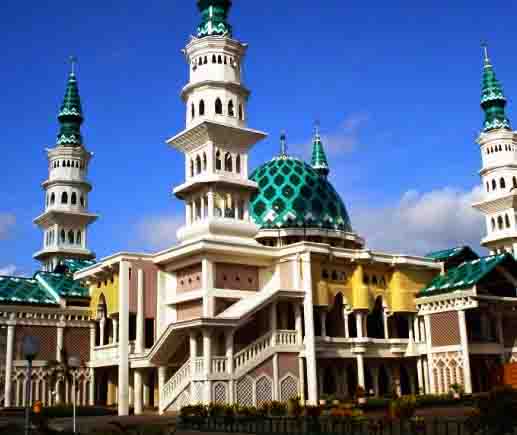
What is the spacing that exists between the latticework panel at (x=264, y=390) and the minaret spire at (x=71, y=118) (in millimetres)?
29800

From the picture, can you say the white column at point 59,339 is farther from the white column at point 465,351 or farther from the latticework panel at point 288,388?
the white column at point 465,351

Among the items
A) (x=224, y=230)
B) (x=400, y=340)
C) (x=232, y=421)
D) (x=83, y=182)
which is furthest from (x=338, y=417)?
(x=83, y=182)

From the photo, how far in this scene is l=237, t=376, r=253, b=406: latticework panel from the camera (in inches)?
1276

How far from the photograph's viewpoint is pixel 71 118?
56906 millimetres

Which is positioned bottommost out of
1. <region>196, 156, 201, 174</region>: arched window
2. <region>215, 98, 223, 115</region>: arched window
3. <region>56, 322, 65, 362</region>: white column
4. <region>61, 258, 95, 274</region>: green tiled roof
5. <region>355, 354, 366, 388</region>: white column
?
<region>355, 354, 366, 388</region>: white column

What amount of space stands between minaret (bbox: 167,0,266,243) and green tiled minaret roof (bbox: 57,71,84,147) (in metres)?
19.2

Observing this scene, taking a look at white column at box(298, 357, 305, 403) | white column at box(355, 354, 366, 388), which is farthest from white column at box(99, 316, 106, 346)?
white column at box(355, 354, 366, 388)

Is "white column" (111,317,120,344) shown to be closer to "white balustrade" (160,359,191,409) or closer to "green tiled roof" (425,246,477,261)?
"white balustrade" (160,359,191,409)

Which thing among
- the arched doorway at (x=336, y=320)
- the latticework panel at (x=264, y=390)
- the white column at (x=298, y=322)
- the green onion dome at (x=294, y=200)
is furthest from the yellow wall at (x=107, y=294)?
the arched doorway at (x=336, y=320)

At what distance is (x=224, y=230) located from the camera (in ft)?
120

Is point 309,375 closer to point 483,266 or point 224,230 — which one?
point 224,230

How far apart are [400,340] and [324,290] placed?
20.1 ft

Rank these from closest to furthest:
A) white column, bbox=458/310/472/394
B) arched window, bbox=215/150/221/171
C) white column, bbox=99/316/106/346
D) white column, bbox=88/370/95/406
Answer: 1. white column, bbox=458/310/472/394
2. arched window, bbox=215/150/221/171
3. white column, bbox=99/316/106/346
4. white column, bbox=88/370/95/406

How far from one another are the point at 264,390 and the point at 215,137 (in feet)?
42.2
